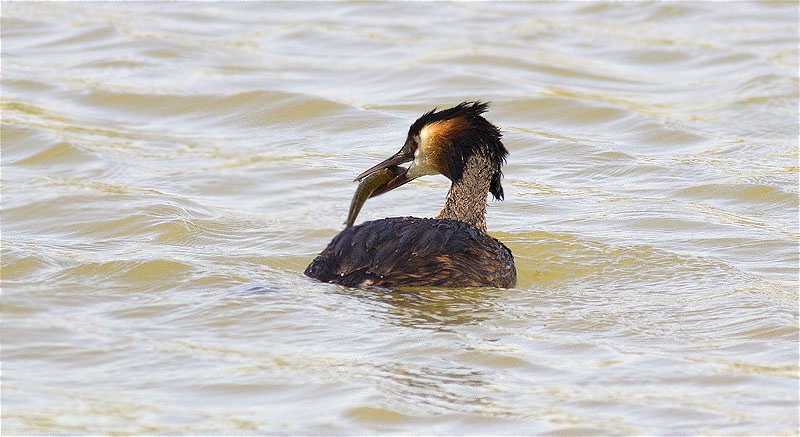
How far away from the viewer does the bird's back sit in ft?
22.5

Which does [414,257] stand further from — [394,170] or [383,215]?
[383,215]

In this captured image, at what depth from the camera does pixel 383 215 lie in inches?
365

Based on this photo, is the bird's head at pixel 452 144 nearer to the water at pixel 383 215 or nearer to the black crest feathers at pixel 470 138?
the black crest feathers at pixel 470 138

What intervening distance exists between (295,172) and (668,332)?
184 inches

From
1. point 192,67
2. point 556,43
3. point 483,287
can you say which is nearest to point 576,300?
point 483,287

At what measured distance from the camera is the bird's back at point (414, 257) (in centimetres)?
686

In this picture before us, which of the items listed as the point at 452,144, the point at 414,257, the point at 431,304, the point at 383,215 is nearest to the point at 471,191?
the point at 452,144

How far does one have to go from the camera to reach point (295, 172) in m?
Answer: 10.4

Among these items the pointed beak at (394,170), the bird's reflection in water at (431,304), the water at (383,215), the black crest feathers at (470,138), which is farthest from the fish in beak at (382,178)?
the bird's reflection in water at (431,304)

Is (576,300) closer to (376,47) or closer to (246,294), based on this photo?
(246,294)

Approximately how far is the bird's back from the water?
3.9 inches

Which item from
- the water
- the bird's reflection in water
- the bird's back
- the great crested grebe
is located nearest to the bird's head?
the great crested grebe

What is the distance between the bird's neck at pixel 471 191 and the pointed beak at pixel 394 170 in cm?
34

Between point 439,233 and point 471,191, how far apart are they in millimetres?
762
